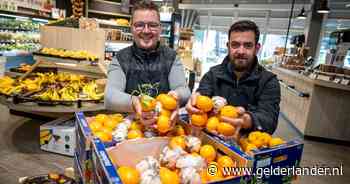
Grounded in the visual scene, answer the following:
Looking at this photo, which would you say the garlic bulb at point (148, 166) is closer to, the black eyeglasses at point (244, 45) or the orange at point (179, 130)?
the orange at point (179, 130)

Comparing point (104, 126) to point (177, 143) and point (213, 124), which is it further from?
point (213, 124)

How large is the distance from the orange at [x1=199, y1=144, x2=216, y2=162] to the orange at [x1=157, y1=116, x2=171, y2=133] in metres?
0.17

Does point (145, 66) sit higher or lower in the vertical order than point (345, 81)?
higher

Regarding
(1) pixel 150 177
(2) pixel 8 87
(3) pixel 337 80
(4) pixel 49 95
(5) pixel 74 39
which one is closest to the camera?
(1) pixel 150 177

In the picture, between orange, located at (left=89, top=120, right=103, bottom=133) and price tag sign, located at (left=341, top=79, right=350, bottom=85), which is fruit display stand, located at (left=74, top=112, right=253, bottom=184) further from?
price tag sign, located at (left=341, top=79, right=350, bottom=85)

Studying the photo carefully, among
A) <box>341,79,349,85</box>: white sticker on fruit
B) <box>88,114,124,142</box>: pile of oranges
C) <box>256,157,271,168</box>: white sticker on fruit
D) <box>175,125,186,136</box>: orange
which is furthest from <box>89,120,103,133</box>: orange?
<box>341,79,349,85</box>: white sticker on fruit

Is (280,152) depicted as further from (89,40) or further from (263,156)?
(89,40)

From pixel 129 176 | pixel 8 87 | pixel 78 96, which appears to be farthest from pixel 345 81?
pixel 8 87

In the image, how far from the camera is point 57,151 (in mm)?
3035

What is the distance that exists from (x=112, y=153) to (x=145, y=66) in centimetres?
77

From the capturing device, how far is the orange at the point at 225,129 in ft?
3.47

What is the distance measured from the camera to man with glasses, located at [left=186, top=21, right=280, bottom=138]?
1.33 meters

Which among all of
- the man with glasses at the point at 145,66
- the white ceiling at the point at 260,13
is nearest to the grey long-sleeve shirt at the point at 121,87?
the man with glasses at the point at 145,66

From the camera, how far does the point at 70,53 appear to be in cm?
384
